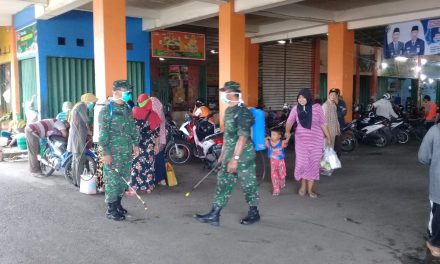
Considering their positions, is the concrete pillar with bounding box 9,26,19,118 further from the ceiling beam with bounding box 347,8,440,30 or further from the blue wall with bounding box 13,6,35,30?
the ceiling beam with bounding box 347,8,440,30

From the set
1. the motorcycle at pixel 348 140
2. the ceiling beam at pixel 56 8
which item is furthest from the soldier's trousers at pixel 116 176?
the motorcycle at pixel 348 140

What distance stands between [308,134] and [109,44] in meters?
3.88

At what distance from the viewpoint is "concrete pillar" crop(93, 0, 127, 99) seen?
715 centimetres

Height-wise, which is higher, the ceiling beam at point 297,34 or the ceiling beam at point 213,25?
the ceiling beam at point 213,25

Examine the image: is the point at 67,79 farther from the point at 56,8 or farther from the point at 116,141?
the point at 116,141

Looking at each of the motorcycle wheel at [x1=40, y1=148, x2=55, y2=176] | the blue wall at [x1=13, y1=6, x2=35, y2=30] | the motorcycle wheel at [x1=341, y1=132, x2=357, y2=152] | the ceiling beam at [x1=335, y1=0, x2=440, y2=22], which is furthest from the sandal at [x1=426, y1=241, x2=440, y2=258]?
the blue wall at [x1=13, y1=6, x2=35, y2=30]

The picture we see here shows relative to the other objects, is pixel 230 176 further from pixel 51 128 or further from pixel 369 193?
pixel 51 128

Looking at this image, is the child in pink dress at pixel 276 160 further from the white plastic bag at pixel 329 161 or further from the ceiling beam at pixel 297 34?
the ceiling beam at pixel 297 34

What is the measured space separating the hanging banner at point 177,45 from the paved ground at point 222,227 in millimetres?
5929

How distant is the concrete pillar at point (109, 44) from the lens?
7148 millimetres

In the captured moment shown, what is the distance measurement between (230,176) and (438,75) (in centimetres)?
2565

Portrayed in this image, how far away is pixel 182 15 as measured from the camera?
10508mm

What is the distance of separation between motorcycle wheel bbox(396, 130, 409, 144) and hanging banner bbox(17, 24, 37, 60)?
10641mm

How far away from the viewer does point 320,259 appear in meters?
Result: 3.83
